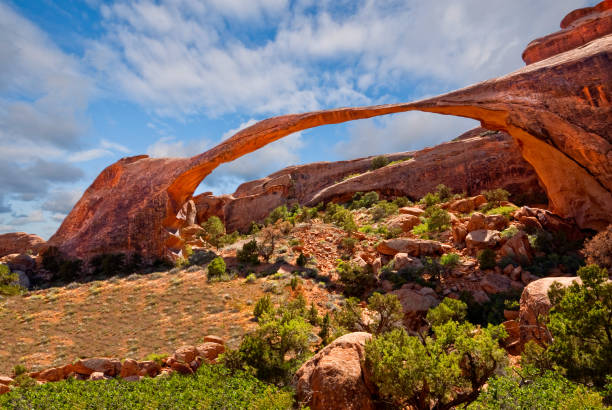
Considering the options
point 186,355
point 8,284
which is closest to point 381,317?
point 186,355

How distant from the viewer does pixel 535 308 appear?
6762 millimetres

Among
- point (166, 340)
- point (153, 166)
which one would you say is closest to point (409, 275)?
point (166, 340)

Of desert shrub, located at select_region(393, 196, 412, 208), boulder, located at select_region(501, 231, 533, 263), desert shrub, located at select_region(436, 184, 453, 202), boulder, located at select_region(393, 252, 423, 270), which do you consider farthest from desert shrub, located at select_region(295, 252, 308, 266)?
desert shrub, located at select_region(436, 184, 453, 202)

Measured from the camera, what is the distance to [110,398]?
498 cm

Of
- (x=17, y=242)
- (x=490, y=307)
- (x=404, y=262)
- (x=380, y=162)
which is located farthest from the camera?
(x=380, y=162)

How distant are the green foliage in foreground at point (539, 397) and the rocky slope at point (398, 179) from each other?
19.4m

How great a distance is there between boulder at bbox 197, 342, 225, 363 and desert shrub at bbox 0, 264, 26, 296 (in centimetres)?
1272

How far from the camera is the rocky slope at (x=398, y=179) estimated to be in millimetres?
22062

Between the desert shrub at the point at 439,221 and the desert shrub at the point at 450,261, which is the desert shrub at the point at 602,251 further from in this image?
the desert shrub at the point at 439,221

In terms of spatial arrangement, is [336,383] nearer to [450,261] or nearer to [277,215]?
[450,261]

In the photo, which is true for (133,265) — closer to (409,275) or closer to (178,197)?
(178,197)

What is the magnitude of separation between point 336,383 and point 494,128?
14238 millimetres

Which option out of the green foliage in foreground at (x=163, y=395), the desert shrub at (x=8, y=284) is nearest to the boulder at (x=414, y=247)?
the green foliage in foreground at (x=163, y=395)

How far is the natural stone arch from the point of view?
11.6 m
